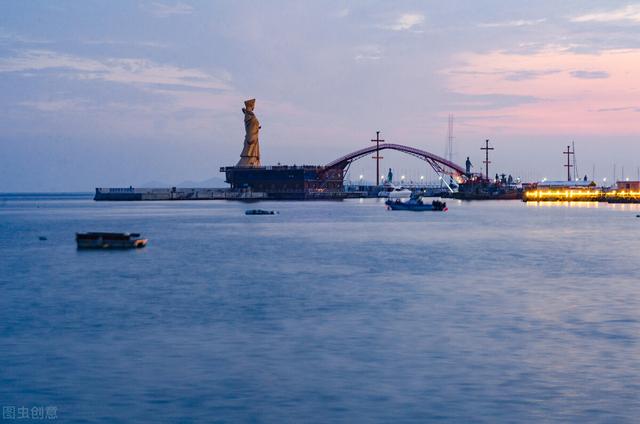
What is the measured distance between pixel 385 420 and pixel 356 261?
39.7 m

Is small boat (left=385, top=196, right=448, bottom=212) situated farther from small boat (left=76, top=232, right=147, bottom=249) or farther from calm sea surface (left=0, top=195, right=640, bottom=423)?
calm sea surface (left=0, top=195, right=640, bottom=423)

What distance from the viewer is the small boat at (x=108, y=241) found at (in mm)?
67312

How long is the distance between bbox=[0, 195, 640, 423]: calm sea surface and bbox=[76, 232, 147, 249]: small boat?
8.15 meters

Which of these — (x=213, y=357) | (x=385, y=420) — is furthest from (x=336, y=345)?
(x=385, y=420)

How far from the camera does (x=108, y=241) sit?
2660 inches

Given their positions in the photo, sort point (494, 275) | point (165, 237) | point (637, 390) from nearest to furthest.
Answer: point (637, 390) < point (494, 275) < point (165, 237)

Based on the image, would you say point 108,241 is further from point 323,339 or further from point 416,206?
point 416,206

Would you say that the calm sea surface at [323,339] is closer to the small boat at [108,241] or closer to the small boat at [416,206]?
the small boat at [108,241]

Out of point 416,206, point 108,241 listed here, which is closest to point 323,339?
point 108,241

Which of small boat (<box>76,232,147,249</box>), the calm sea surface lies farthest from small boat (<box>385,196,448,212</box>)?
the calm sea surface

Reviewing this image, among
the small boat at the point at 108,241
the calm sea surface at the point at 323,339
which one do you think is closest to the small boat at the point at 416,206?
the small boat at the point at 108,241

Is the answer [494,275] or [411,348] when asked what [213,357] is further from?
[494,275]

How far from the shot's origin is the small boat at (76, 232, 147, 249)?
221ft

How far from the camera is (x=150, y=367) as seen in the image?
910 inches
